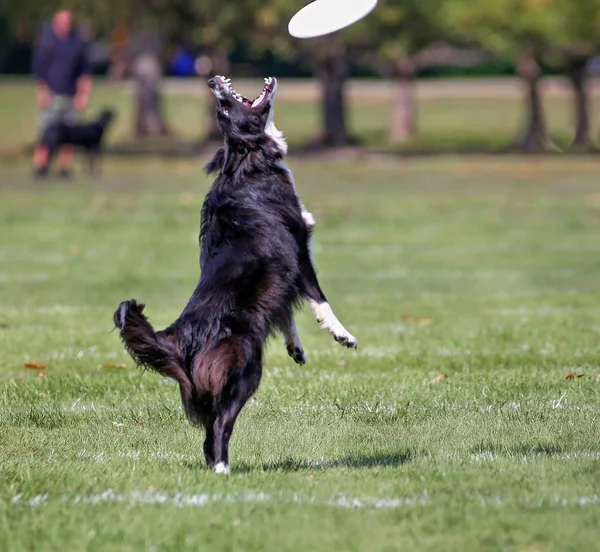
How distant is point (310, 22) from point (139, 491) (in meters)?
3.12

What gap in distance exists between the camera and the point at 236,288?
5934 millimetres

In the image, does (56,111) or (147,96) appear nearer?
(56,111)

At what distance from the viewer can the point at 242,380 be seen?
582 centimetres

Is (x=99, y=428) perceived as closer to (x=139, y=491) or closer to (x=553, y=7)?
(x=139, y=491)

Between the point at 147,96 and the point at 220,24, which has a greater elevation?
the point at 220,24

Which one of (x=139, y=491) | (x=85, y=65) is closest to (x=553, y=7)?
(x=85, y=65)

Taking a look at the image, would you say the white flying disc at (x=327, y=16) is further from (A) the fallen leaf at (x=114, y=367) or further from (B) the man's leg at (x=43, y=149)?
(B) the man's leg at (x=43, y=149)

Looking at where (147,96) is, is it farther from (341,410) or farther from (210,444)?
(210,444)

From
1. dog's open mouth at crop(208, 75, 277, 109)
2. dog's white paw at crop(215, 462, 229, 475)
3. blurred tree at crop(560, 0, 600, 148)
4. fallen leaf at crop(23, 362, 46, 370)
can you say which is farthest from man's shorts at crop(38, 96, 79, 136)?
dog's white paw at crop(215, 462, 229, 475)

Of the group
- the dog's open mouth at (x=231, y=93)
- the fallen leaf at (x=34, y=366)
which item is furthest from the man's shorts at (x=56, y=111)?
the dog's open mouth at (x=231, y=93)

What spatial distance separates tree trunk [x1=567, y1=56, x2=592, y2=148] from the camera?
36.8 m

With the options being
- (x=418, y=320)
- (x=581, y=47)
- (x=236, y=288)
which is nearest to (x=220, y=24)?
(x=581, y=47)

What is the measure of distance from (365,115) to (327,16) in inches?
1689

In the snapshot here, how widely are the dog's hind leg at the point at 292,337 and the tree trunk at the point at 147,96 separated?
113ft
